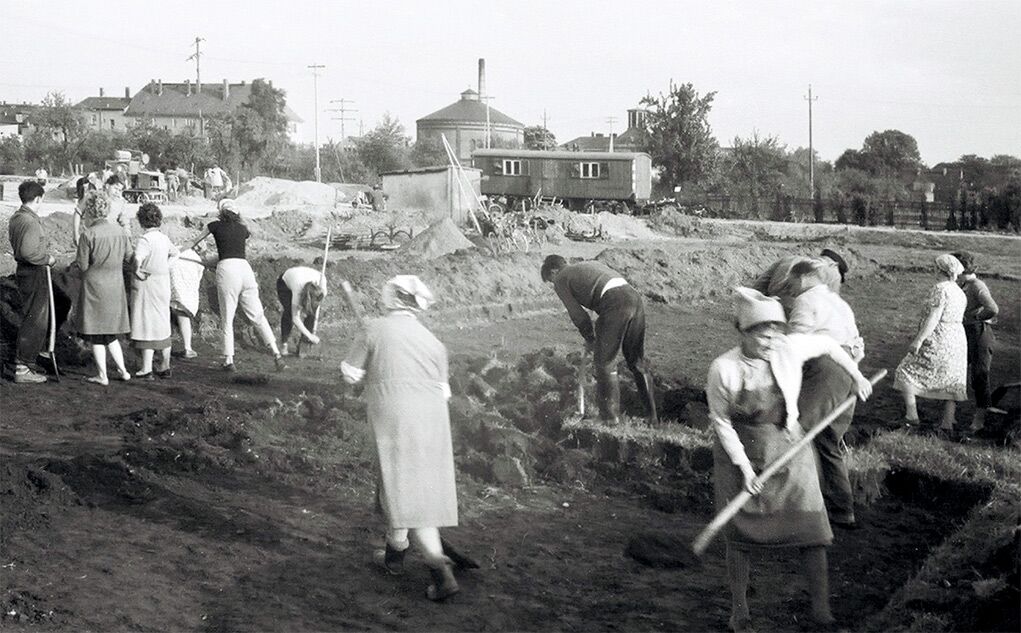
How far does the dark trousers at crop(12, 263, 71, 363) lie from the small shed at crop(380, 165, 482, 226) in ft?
72.6

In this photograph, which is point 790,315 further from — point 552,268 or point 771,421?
point 552,268

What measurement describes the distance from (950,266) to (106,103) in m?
87.6

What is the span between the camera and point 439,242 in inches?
894

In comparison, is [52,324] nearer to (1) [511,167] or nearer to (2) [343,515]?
(2) [343,515]

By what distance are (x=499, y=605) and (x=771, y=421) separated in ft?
5.29

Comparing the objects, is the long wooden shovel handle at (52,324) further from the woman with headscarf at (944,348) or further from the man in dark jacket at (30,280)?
the woman with headscarf at (944,348)

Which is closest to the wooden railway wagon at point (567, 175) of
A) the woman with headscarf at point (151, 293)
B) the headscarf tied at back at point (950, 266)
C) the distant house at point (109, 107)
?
the woman with headscarf at point (151, 293)

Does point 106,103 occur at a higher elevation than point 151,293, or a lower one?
higher

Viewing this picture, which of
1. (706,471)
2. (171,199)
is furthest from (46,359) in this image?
(171,199)

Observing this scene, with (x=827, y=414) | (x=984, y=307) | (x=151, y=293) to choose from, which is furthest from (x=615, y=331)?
(x=151, y=293)

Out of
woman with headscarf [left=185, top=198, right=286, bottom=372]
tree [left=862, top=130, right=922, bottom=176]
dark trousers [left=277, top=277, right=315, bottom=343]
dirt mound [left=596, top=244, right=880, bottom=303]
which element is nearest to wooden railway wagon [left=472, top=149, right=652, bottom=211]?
dirt mound [left=596, top=244, right=880, bottom=303]

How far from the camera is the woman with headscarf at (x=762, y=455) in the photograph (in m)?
4.68

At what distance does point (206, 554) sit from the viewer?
5.71m

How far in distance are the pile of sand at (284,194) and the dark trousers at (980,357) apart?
34.3 m
